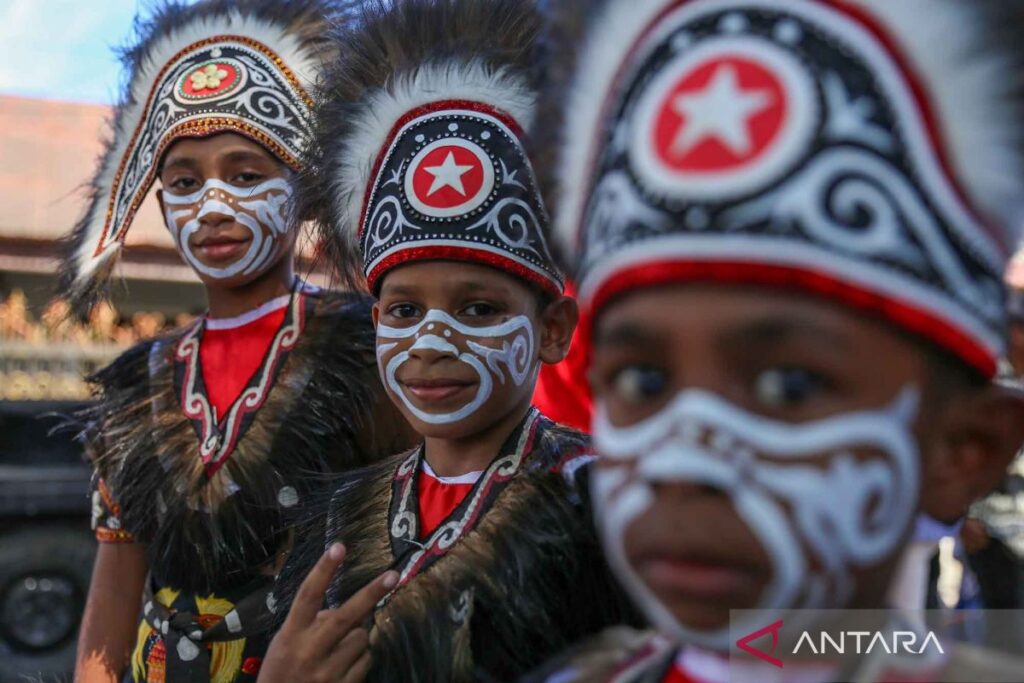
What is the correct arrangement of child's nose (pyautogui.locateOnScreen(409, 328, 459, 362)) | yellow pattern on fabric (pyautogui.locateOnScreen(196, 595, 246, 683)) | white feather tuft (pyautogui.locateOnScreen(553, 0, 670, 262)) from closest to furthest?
1. white feather tuft (pyautogui.locateOnScreen(553, 0, 670, 262))
2. child's nose (pyautogui.locateOnScreen(409, 328, 459, 362))
3. yellow pattern on fabric (pyautogui.locateOnScreen(196, 595, 246, 683))

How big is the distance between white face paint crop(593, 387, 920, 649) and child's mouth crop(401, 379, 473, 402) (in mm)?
855

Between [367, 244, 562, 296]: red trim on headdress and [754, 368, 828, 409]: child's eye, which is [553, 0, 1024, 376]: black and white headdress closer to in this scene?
[754, 368, 828, 409]: child's eye

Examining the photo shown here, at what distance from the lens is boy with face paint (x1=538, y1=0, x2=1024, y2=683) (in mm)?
1036

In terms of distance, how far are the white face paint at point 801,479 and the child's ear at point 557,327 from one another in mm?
949

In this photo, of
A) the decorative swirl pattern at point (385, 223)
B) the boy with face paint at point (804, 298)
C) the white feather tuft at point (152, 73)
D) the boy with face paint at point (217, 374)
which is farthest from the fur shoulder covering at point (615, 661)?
the white feather tuft at point (152, 73)

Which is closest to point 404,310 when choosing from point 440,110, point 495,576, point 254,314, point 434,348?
point 434,348

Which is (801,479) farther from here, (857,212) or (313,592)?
(313,592)

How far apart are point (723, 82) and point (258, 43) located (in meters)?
1.87

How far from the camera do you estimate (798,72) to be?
1079 millimetres

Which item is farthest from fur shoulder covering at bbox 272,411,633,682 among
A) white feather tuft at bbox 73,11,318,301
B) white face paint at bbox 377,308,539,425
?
white feather tuft at bbox 73,11,318,301

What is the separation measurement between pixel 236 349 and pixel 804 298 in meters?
1.89

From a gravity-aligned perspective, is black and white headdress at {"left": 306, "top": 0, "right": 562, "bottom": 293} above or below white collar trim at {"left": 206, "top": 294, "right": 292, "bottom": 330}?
above

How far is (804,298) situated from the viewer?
1048mm

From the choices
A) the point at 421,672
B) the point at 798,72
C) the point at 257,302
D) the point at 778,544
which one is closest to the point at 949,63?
the point at 798,72
